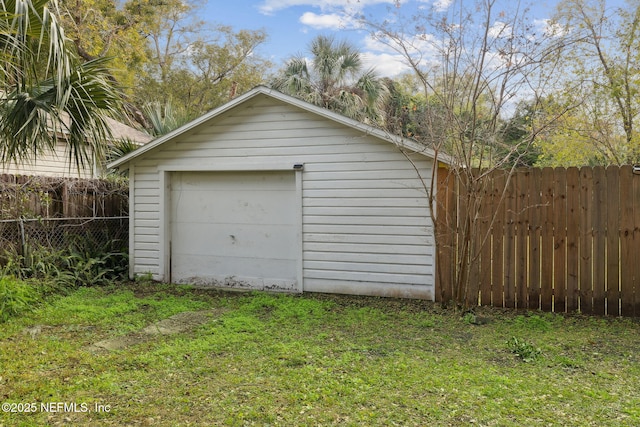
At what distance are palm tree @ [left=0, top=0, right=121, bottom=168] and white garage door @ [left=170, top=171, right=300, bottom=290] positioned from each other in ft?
8.00

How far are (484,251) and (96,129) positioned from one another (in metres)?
5.18

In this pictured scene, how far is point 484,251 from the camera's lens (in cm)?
617

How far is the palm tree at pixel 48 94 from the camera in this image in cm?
442

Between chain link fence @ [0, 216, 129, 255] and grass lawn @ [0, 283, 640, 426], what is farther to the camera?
chain link fence @ [0, 216, 129, 255]

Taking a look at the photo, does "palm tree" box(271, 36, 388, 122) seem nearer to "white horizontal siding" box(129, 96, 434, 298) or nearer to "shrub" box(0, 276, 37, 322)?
"white horizontal siding" box(129, 96, 434, 298)

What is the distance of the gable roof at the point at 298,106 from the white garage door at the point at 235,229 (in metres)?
0.77

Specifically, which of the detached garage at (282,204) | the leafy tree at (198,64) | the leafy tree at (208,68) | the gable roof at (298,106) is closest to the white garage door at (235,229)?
the detached garage at (282,204)

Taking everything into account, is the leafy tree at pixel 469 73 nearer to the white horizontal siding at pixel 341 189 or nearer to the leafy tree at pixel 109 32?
the white horizontal siding at pixel 341 189

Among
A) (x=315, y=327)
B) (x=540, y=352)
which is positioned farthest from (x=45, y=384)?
(x=540, y=352)

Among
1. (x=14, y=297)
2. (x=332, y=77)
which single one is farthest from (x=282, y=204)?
(x=332, y=77)

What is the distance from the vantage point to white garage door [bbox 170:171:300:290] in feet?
24.6

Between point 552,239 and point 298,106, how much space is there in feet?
13.5

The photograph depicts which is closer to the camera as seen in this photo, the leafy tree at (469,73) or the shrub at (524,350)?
the shrub at (524,350)

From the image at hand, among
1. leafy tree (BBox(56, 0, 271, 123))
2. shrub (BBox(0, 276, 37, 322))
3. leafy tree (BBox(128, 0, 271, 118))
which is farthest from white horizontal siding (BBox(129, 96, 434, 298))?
leafy tree (BBox(128, 0, 271, 118))
